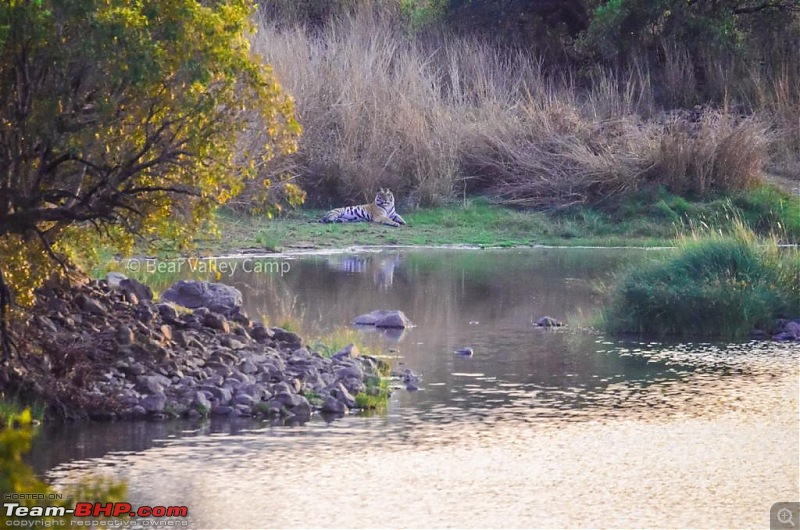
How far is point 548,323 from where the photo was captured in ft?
49.1

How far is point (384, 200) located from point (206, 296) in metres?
10.6

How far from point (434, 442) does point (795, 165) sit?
18.2 metres

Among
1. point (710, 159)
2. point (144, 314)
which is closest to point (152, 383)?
point (144, 314)

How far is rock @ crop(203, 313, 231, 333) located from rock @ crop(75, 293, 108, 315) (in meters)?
1.03

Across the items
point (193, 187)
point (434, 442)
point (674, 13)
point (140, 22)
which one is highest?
point (674, 13)

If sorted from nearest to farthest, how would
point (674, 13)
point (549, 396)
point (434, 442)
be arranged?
point (434, 442) < point (549, 396) < point (674, 13)

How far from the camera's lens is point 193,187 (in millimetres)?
9539

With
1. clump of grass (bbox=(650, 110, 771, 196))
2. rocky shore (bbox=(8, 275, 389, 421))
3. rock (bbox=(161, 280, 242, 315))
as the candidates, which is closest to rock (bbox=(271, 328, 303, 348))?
rocky shore (bbox=(8, 275, 389, 421))

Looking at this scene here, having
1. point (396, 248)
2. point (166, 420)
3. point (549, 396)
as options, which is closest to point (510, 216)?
point (396, 248)

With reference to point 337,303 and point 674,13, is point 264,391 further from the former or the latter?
point 674,13

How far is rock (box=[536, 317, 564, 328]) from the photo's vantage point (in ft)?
49.0

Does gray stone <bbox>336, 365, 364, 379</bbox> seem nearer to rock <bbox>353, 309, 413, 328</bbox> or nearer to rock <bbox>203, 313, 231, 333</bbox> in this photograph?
rock <bbox>203, 313, 231, 333</bbox>

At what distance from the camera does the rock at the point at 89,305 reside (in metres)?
11.0

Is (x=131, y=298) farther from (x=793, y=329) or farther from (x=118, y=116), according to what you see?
(x=793, y=329)
